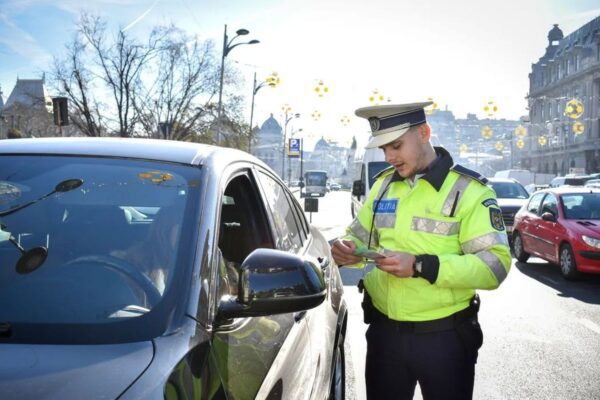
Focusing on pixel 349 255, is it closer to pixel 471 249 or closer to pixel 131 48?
pixel 471 249

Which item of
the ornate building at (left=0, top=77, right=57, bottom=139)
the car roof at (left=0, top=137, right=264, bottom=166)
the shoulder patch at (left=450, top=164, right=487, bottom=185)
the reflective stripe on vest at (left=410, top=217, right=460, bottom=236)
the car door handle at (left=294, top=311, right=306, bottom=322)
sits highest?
the ornate building at (left=0, top=77, right=57, bottom=139)

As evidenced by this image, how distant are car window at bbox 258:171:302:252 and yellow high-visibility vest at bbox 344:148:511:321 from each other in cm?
48

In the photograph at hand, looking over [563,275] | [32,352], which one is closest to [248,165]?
[32,352]

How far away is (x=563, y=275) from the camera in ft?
32.7

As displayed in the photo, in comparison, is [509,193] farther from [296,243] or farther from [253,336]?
[253,336]

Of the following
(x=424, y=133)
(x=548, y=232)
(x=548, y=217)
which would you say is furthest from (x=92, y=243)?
(x=548, y=232)

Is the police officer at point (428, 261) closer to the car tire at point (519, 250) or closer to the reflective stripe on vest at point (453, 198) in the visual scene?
the reflective stripe on vest at point (453, 198)

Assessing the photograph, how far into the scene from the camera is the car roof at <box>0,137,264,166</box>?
7.29 feet

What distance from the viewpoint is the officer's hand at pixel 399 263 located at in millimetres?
2434

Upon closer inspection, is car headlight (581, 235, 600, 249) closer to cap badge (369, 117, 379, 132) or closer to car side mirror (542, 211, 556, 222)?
car side mirror (542, 211, 556, 222)

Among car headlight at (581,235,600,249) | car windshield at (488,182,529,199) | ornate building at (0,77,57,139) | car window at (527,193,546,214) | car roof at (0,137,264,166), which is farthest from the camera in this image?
ornate building at (0,77,57,139)

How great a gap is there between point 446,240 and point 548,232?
854 cm

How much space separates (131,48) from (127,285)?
39.2 metres

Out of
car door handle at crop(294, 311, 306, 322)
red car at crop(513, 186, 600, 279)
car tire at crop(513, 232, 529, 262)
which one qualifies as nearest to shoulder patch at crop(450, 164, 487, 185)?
car door handle at crop(294, 311, 306, 322)
